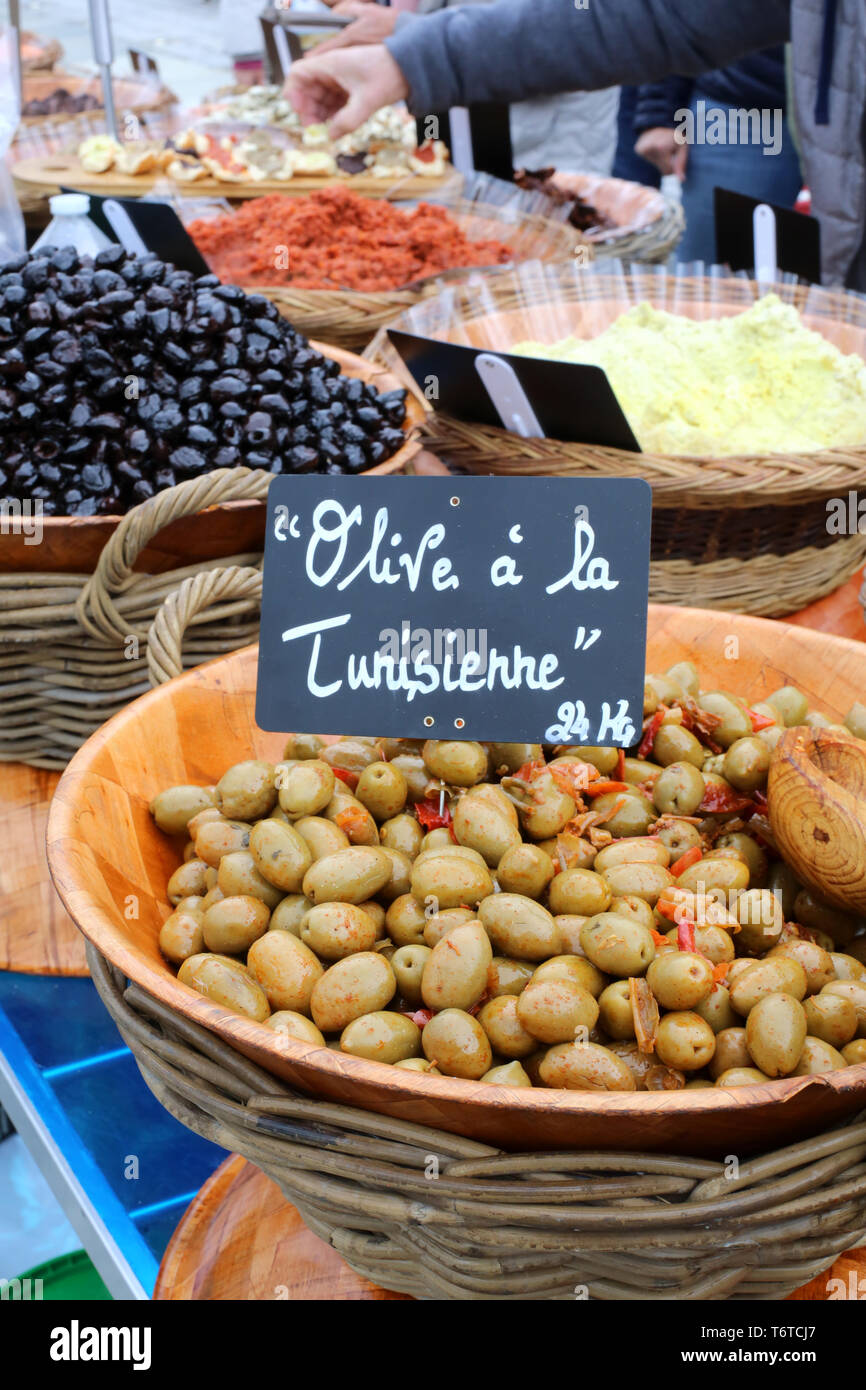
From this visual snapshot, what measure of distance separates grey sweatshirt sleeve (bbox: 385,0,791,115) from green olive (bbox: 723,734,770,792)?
2571mm

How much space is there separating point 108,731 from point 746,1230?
0.77 meters

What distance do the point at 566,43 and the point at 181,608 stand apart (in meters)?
2.77

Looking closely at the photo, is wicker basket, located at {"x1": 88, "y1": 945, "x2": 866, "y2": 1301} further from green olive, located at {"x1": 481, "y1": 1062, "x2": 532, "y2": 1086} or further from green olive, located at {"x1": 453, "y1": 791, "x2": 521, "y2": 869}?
green olive, located at {"x1": 453, "y1": 791, "x2": 521, "y2": 869}

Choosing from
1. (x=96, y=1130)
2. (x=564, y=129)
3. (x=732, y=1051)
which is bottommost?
(x=96, y=1130)

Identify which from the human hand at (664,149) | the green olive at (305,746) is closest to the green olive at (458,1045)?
the green olive at (305,746)

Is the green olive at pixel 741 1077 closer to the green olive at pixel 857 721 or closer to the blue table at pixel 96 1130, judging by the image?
the green olive at pixel 857 721

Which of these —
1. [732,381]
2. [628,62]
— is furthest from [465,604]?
[628,62]

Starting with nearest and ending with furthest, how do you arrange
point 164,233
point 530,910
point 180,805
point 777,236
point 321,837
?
point 530,910
point 321,837
point 180,805
point 164,233
point 777,236

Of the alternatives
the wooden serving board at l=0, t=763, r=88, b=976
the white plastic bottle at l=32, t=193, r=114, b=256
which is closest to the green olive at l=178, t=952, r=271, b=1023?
the wooden serving board at l=0, t=763, r=88, b=976

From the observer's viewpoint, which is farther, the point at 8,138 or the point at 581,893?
the point at 8,138

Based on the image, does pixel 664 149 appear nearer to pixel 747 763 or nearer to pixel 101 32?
pixel 101 32

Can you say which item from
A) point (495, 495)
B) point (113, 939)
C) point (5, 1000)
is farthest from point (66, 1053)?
point (495, 495)

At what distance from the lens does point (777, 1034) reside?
87cm
